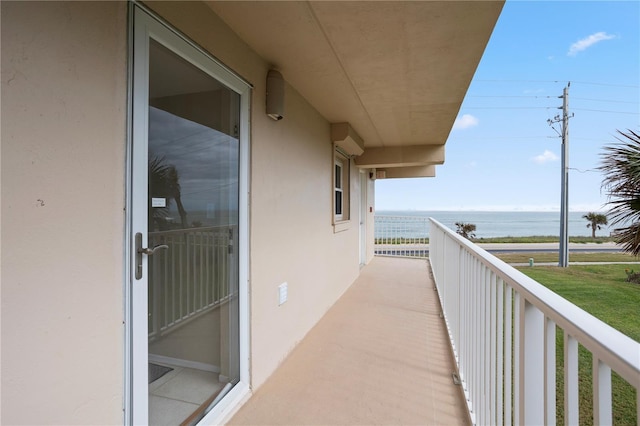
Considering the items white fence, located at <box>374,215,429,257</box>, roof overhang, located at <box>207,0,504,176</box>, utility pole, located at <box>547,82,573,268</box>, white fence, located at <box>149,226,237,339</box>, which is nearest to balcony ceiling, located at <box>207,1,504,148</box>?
roof overhang, located at <box>207,0,504,176</box>

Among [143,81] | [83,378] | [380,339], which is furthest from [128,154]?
[380,339]

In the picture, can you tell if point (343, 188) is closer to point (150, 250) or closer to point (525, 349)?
point (150, 250)

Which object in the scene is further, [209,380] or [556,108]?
[556,108]

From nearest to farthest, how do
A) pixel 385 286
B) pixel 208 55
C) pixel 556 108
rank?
pixel 208 55
pixel 385 286
pixel 556 108

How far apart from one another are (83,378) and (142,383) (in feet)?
0.98

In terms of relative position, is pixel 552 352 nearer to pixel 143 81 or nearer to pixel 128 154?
pixel 128 154

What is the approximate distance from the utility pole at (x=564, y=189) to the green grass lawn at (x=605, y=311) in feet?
8.67

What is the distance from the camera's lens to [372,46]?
2057 millimetres

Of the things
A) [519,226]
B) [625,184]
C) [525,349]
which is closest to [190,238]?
[525,349]

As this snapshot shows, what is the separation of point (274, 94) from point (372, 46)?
2.57 ft

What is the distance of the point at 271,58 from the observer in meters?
2.27

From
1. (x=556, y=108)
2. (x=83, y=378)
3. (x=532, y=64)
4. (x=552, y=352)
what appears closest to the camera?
(x=552, y=352)

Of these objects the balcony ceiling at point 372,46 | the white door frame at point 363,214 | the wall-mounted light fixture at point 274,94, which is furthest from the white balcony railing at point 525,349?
the white door frame at point 363,214

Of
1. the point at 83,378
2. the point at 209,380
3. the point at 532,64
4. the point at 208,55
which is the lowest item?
the point at 209,380
